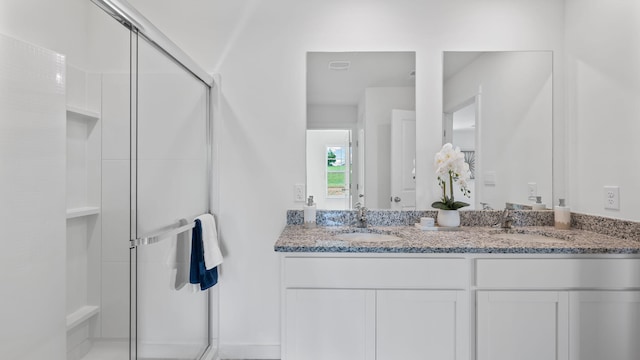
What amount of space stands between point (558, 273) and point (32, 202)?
1.99 metres

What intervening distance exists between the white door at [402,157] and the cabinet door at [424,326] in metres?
0.71

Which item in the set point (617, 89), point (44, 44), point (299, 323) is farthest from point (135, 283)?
point (617, 89)

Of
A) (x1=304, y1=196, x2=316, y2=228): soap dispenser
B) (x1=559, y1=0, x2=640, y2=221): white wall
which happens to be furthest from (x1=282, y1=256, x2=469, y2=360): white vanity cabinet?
(x1=559, y1=0, x2=640, y2=221): white wall

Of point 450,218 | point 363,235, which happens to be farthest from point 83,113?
point 450,218

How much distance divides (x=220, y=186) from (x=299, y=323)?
3.31 ft

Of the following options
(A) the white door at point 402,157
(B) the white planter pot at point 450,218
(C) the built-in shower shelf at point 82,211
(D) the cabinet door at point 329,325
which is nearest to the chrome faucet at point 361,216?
(A) the white door at point 402,157

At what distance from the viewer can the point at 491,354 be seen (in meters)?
1.55

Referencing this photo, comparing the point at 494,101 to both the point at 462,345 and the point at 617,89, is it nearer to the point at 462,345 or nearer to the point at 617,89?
the point at 617,89

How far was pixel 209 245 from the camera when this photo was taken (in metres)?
1.88

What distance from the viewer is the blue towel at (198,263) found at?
1.81 m

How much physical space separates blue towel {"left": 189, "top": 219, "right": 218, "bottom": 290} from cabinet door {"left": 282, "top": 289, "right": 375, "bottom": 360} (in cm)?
56

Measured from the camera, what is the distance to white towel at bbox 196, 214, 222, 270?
185 cm

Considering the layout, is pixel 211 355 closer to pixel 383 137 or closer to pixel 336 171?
pixel 336 171

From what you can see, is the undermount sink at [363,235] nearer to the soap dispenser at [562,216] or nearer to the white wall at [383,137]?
the white wall at [383,137]
